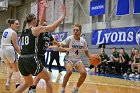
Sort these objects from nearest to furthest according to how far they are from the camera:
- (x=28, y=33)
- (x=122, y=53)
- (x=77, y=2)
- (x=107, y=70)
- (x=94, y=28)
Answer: (x=28, y=33), (x=122, y=53), (x=107, y=70), (x=94, y=28), (x=77, y=2)

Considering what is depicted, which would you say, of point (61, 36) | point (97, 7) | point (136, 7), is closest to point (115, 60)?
point (136, 7)

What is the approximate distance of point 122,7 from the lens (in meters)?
17.0

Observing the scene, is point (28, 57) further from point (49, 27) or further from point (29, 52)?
point (49, 27)

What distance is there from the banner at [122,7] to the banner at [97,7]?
67.7 inches

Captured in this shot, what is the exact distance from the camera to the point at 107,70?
652 inches

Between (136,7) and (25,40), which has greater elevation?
(136,7)

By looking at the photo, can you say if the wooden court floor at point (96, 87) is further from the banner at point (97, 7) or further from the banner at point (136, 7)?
the banner at point (97, 7)

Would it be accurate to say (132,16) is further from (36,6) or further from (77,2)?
(36,6)

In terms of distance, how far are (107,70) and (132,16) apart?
11.8ft

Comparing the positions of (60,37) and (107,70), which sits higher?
(60,37)

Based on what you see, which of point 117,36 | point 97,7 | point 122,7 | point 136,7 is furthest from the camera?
point 97,7

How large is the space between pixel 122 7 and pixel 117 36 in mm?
1649

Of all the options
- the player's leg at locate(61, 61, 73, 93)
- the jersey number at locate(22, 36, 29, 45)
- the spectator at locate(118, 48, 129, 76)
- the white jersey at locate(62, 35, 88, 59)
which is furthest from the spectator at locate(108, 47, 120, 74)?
the jersey number at locate(22, 36, 29, 45)

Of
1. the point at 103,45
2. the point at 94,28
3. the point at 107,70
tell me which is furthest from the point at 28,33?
the point at 94,28
